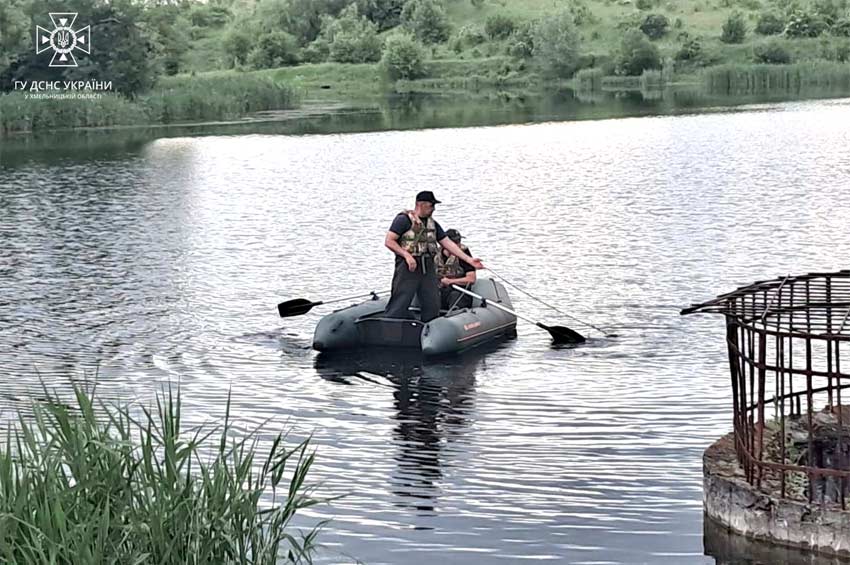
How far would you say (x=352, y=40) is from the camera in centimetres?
10738

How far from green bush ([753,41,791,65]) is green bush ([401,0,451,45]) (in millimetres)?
27439

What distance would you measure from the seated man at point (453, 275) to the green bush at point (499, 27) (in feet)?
289

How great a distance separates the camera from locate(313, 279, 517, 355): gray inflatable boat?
1734 centimetres

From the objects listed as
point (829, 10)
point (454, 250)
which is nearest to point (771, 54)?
point (829, 10)

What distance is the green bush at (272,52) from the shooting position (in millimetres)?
105812

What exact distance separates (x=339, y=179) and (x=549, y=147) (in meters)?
9.16

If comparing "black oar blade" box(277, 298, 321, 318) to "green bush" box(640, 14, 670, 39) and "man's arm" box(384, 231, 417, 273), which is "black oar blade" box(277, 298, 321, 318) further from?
"green bush" box(640, 14, 670, 39)

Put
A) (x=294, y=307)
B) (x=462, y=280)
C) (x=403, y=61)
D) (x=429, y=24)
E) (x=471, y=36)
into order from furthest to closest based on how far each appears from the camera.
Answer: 1. (x=429, y=24)
2. (x=471, y=36)
3. (x=403, y=61)
4. (x=294, y=307)
5. (x=462, y=280)

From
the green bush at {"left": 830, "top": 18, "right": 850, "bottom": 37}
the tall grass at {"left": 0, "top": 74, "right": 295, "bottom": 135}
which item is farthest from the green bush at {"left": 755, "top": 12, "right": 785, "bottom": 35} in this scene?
the tall grass at {"left": 0, "top": 74, "right": 295, "bottom": 135}

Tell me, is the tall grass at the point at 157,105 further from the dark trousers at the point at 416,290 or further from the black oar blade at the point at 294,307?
the dark trousers at the point at 416,290

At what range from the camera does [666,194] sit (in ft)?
115

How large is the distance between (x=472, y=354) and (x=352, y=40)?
3601 inches

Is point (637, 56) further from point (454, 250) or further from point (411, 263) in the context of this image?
point (411, 263)

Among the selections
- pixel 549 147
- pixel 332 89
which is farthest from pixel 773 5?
pixel 549 147
